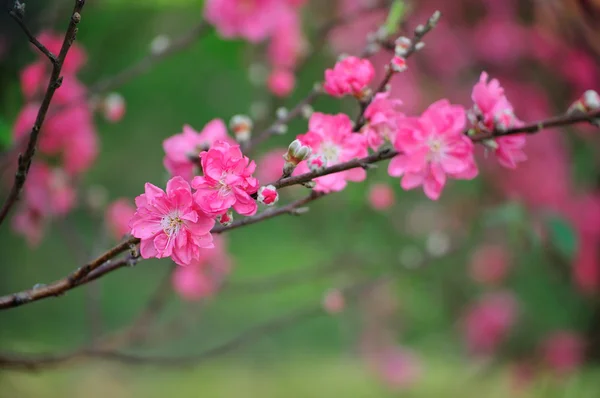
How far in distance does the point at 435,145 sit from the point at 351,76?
97mm

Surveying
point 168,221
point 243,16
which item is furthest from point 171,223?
point 243,16

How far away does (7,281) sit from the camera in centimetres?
Answer: 190

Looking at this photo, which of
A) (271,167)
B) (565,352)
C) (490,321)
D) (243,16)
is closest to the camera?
(243,16)

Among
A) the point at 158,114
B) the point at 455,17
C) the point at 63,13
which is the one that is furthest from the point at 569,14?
the point at 158,114

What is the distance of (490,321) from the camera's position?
5.34 ft

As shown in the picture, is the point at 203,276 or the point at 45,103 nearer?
the point at 45,103

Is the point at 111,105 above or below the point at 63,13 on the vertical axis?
below

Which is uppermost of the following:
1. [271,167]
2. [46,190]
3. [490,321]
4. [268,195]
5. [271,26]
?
[271,26]

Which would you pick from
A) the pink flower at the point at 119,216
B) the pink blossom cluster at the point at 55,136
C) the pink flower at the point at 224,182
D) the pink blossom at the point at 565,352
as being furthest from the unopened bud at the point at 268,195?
the pink blossom at the point at 565,352

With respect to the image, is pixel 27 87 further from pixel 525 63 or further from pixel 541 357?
pixel 541 357

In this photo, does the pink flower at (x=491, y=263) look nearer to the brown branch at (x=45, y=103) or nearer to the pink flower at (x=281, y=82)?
the pink flower at (x=281, y=82)

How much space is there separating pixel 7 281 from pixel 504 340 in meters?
1.54

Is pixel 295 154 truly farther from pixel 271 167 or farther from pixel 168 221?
pixel 271 167

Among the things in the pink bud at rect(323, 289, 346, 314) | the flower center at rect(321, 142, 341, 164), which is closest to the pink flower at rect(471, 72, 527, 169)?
the flower center at rect(321, 142, 341, 164)
